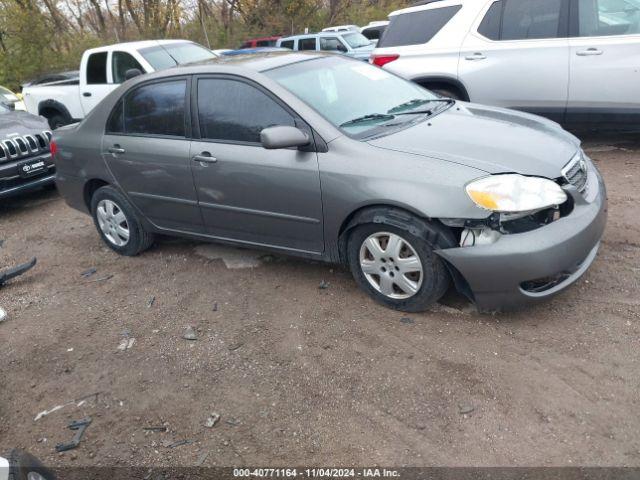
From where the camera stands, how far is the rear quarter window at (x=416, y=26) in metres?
6.96

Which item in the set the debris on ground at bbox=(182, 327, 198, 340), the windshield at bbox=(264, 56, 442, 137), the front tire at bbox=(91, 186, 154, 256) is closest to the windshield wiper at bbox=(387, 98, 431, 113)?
the windshield at bbox=(264, 56, 442, 137)

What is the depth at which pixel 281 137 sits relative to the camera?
11.6 feet

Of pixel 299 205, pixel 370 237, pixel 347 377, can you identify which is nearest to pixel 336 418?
pixel 347 377

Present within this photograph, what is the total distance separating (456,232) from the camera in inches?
131

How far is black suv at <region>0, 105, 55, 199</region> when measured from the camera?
266 inches

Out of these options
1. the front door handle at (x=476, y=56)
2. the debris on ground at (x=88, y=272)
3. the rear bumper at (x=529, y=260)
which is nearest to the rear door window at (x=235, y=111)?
the rear bumper at (x=529, y=260)

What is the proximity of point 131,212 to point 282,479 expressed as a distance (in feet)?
9.99

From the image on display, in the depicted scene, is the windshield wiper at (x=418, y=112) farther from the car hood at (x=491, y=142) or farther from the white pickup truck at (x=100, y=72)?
the white pickup truck at (x=100, y=72)

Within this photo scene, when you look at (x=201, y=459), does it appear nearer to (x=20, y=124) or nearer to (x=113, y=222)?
(x=113, y=222)

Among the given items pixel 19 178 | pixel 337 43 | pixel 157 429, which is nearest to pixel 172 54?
pixel 19 178

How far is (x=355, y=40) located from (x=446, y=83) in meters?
9.94

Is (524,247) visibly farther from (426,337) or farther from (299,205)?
(299,205)

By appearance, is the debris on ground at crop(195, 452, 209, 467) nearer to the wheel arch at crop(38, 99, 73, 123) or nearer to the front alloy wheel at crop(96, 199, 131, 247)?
the front alloy wheel at crop(96, 199, 131, 247)

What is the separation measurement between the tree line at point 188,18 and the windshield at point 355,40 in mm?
11511
